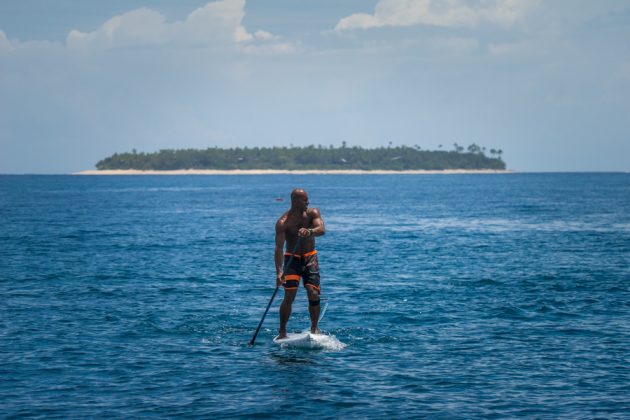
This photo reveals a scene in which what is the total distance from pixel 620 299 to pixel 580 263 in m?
9.35

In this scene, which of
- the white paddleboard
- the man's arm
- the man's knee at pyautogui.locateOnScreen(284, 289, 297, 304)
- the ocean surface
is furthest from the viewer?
the man's knee at pyautogui.locateOnScreen(284, 289, 297, 304)

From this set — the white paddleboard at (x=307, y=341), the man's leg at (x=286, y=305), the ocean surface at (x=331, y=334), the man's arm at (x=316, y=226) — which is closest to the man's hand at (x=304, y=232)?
the man's arm at (x=316, y=226)

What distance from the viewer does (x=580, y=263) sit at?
100 ft

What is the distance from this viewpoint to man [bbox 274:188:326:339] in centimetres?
1540

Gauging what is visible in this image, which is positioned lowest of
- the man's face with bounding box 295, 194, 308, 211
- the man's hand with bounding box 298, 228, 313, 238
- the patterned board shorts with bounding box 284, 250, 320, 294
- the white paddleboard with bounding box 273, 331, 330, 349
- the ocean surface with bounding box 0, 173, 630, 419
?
the ocean surface with bounding box 0, 173, 630, 419

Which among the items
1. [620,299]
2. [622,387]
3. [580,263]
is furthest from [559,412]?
[580,263]

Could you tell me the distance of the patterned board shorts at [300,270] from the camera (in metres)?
15.8

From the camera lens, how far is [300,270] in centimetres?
1586

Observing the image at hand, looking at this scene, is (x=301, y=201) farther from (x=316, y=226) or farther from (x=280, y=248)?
(x=280, y=248)

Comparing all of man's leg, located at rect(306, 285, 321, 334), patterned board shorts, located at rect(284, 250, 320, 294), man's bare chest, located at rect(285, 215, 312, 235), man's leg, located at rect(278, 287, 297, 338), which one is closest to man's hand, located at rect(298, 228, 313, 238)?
man's bare chest, located at rect(285, 215, 312, 235)

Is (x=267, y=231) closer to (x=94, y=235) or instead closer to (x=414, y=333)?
(x=94, y=235)

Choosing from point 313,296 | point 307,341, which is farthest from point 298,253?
point 307,341

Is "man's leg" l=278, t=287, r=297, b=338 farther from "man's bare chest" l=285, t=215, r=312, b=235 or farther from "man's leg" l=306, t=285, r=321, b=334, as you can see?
"man's bare chest" l=285, t=215, r=312, b=235

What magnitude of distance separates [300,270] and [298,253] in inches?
14.1
